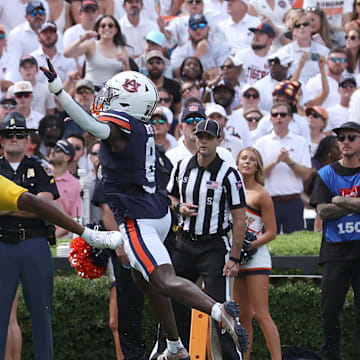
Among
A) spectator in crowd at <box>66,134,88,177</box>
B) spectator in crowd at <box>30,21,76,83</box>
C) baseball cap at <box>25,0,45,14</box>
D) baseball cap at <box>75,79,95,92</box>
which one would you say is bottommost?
spectator in crowd at <box>66,134,88,177</box>

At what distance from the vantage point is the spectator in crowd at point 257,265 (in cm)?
830

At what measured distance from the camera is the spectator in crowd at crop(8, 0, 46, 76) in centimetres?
1368

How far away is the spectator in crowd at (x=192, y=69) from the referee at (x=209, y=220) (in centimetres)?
517

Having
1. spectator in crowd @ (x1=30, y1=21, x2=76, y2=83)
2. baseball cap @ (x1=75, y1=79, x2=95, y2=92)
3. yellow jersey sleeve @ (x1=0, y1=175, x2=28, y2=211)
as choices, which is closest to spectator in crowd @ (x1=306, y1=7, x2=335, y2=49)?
spectator in crowd @ (x1=30, y1=21, x2=76, y2=83)

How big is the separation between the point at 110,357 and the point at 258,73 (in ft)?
20.2

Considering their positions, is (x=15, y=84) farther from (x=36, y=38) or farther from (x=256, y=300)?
(x=256, y=300)

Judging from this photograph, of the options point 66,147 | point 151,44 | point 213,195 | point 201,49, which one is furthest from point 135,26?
point 213,195

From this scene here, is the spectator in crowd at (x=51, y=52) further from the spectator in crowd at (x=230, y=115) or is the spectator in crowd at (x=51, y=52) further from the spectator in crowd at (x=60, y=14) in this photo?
the spectator in crowd at (x=230, y=115)

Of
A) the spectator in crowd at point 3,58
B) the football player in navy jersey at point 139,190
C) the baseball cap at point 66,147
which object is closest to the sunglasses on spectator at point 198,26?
the spectator in crowd at point 3,58

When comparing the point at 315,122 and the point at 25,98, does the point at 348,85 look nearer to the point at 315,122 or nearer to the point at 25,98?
the point at 315,122

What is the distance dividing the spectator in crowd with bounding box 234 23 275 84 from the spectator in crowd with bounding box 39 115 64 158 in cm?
331

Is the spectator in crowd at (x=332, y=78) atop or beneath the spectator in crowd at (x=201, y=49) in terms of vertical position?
beneath

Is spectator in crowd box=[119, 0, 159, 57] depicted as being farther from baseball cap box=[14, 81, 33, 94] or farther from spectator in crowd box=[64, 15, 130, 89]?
baseball cap box=[14, 81, 33, 94]

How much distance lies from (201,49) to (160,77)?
1420mm
